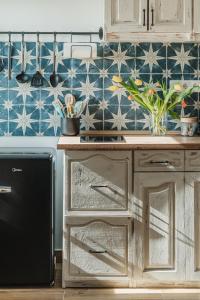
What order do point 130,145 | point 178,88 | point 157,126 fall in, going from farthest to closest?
point 157,126
point 178,88
point 130,145

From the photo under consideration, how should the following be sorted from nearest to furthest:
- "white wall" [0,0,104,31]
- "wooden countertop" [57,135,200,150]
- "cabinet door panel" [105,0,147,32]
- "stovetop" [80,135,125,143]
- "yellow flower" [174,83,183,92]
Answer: "wooden countertop" [57,135,200,150]
"stovetop" [80,135,125,143]
"cabinet door panel" [105,0,147,32]
"yellow flower" [174,83,183,92]
"white wall" [0,0,104,31]

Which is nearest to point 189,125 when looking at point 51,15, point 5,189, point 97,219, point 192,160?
point 192,160

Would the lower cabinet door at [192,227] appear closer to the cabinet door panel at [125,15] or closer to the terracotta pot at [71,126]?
the terracotta pot at [71,126]

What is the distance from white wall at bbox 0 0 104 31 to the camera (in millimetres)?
3604

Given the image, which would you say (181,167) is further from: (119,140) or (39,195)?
(39,195)

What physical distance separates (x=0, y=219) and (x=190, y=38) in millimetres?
1667

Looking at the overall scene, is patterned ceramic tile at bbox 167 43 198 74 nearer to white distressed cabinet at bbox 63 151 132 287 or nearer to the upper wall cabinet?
the upper wall cabinet

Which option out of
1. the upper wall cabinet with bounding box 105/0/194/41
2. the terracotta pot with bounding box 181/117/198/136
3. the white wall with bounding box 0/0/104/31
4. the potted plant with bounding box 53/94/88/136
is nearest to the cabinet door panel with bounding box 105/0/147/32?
the upper wall cabinet with bounding box 105/0/194/41

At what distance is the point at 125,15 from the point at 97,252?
150 cm

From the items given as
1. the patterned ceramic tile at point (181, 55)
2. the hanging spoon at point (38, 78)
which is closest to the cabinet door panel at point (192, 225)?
the patterned ceramic tile at point (181, 55)

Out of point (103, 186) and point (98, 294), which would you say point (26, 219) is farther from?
point (98, 294)

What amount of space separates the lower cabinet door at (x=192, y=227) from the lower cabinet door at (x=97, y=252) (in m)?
0.36

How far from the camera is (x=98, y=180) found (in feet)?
10.2

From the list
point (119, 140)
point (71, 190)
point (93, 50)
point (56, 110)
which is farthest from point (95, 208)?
point (93, 50)
